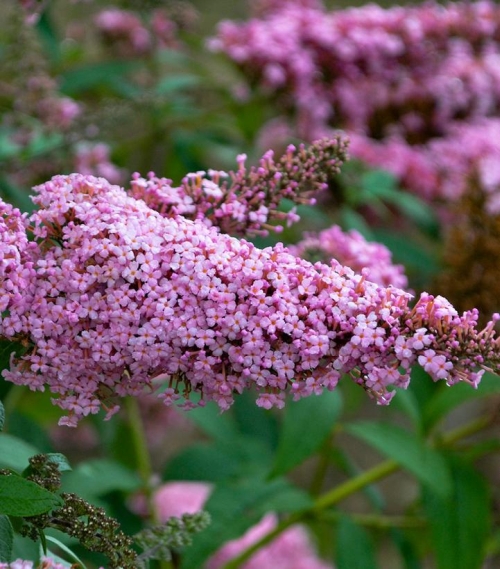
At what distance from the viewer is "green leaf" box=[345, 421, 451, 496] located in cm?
104

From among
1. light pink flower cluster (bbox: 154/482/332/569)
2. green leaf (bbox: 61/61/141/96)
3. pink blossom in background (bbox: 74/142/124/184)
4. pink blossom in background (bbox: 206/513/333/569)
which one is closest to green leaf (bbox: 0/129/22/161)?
pink blossom in background (bbox: 74/142/124/184)

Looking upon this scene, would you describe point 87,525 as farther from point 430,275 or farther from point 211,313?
point 430,275

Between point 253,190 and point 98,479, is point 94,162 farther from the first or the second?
point 253,190

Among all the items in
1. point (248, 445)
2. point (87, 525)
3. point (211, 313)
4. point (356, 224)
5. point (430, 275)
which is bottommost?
point (248, 445)

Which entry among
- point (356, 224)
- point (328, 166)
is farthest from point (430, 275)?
point (328, 166)

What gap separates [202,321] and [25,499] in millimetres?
153

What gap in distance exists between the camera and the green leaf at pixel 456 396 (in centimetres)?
95

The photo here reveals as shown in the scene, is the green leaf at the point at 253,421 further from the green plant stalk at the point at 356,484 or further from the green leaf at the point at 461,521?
the green leaf at the point at 461,521

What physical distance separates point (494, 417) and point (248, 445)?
0.34 m

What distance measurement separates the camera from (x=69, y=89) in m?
1.53

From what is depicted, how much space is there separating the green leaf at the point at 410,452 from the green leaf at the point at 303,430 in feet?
0.18

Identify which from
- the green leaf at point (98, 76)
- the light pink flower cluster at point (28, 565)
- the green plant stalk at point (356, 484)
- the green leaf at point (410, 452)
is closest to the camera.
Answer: the light pink flower cluster at point (28, 565)

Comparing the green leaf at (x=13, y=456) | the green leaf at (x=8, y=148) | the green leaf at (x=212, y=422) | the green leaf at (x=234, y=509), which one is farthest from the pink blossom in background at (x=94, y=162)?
the green leaf at (x=13, y=456)

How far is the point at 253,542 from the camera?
Answer: 145 centimetres
